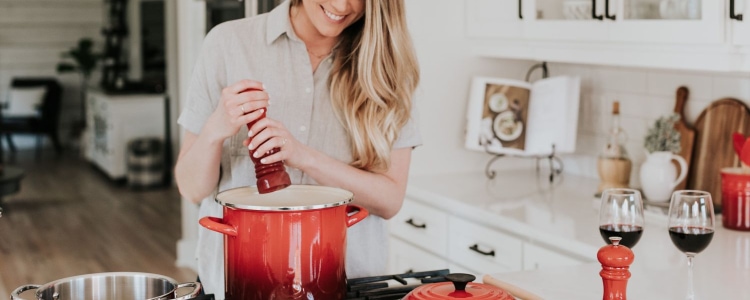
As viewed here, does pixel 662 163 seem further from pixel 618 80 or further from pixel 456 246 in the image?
pixel 456 246

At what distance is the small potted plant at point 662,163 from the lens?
9.93ft

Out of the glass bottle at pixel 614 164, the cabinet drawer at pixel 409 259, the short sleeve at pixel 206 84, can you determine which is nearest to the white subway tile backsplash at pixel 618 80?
the glass bottle at pixel 614 164

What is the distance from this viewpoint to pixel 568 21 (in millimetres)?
3156

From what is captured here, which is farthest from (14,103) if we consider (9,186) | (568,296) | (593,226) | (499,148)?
(568,296)

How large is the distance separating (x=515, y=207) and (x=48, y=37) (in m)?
9.15

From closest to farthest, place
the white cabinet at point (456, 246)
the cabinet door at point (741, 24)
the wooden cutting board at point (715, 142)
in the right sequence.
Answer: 1. the cabinet door at point (741, 24)
2. the white cabinet at point (456, 246)
3. the wooden cutting board at point (715, 142)

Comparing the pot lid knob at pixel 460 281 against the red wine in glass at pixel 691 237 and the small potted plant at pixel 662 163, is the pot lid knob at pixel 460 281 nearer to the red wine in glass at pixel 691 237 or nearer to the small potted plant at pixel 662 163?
the red wine in glass at pixel 691 237

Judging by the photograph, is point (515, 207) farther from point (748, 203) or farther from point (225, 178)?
point (225, 178)

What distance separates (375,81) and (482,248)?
4.05 ft

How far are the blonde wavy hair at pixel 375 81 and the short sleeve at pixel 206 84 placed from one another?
24 cm

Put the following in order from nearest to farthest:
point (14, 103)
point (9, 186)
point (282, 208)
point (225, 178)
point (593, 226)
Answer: point (282, 208)
point (225, 178)
point (593, 226)
point (9, 186)
point (14, 103)

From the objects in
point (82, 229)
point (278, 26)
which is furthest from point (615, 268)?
point (82, 229)

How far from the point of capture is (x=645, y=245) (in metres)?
2.55

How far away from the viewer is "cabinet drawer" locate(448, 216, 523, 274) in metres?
2.97
